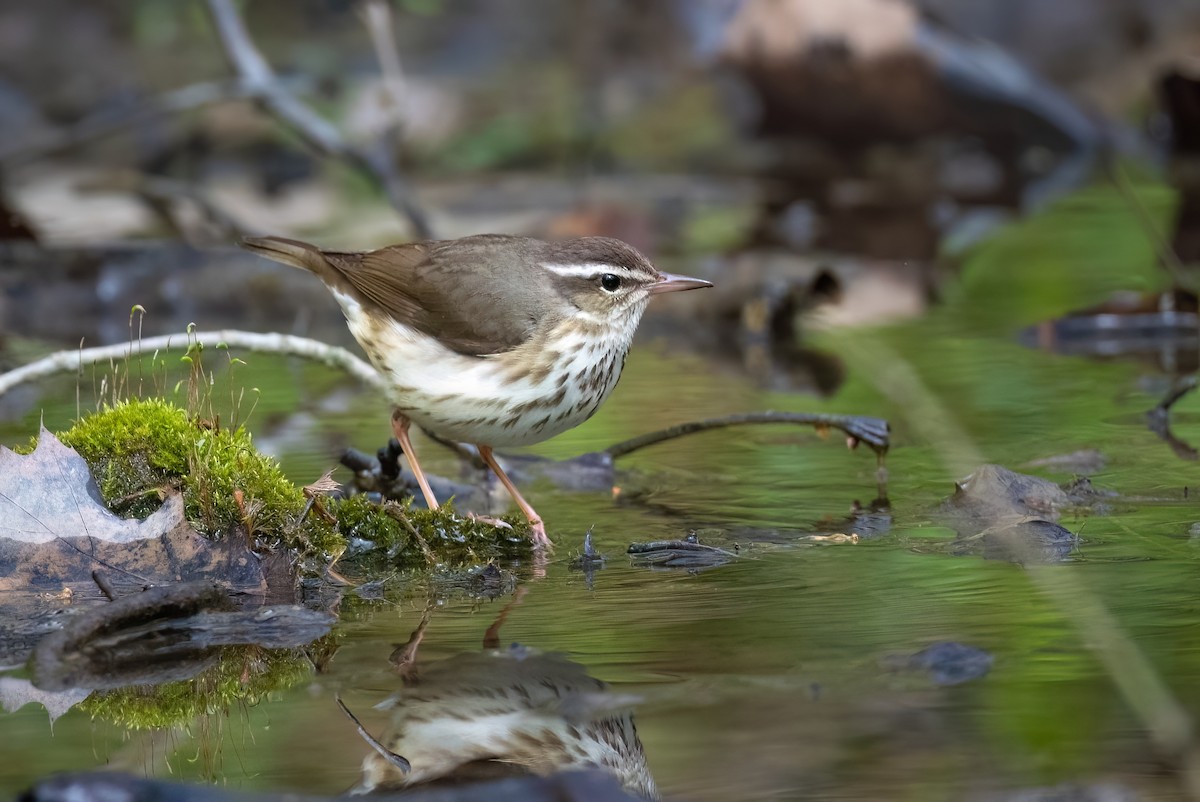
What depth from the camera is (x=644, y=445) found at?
6133 millimetres

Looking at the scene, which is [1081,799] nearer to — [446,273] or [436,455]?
[446,273]

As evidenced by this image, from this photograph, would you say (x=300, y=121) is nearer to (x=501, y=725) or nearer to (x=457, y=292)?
(x=457, y=292)

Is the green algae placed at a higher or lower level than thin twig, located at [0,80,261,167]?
lower

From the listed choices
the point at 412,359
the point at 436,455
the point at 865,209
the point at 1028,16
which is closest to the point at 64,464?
the point at 412,359

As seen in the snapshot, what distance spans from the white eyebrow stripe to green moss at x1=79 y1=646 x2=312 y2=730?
80.4 inches

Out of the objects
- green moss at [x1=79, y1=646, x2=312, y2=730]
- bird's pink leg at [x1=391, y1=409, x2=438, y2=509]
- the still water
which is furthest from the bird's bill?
green moss at [x1=79, y1=646, x2=312, y2=730]

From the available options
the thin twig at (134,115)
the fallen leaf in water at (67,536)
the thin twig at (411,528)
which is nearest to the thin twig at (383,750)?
the fallen leaf in water at (67,536)

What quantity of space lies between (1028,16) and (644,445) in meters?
11.6

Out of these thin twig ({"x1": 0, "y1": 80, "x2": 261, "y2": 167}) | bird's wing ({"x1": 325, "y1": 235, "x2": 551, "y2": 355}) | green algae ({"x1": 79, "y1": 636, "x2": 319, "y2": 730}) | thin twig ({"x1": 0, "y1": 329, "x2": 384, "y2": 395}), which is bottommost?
green algae ({"x1": 79, "y1": 636, "x2": 319, "y2": 730})

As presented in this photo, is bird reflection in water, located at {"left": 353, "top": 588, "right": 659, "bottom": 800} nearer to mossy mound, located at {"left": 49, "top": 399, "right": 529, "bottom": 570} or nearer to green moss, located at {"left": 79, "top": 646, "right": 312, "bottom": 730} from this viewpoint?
green moss, located at {"left": 79, "top": 646, "right": 312, "bottom": 730}

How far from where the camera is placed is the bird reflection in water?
3418mm

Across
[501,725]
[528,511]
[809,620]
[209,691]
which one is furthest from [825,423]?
[209,691]

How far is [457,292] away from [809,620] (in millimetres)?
2030

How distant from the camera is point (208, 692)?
3938 millimetres
